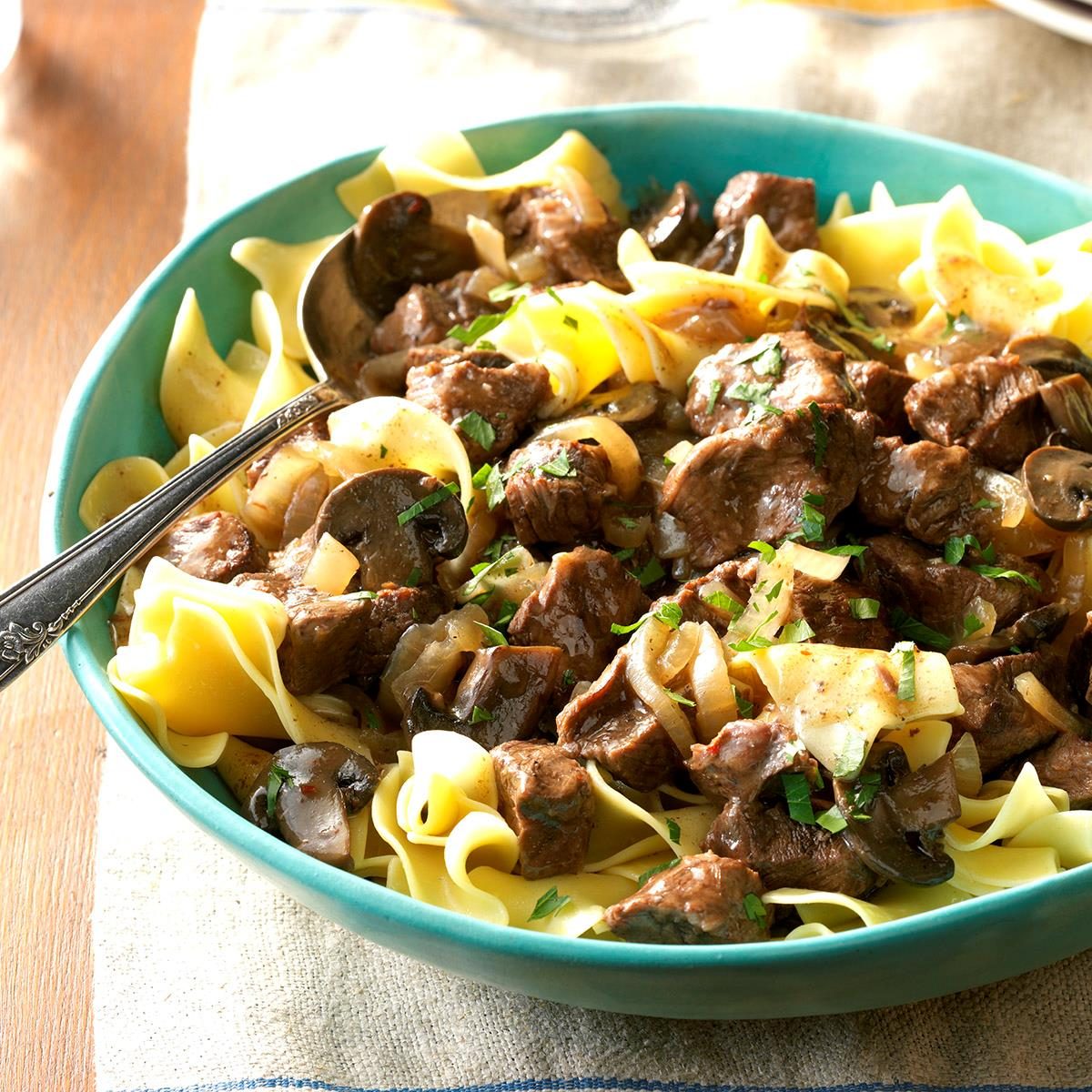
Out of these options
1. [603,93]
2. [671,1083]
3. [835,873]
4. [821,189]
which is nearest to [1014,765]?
[835,873]

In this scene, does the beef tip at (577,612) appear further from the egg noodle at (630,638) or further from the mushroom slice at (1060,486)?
the mushroom slice at (1060,486)

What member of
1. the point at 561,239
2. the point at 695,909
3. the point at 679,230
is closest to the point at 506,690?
the point at 695,909

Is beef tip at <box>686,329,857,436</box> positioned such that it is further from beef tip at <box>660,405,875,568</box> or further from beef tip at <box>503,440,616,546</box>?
beef tip at <box>503,440,616,546</box>

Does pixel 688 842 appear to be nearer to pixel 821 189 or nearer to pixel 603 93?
pixel 821 189

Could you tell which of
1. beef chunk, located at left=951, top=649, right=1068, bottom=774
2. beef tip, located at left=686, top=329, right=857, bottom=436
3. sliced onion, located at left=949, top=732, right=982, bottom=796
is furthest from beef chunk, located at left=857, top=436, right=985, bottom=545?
sliced onion, located at left=949, top=732, right=982, bottom=796

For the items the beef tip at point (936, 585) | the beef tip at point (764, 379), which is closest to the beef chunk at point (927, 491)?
the beef tip at point (936, 585)
